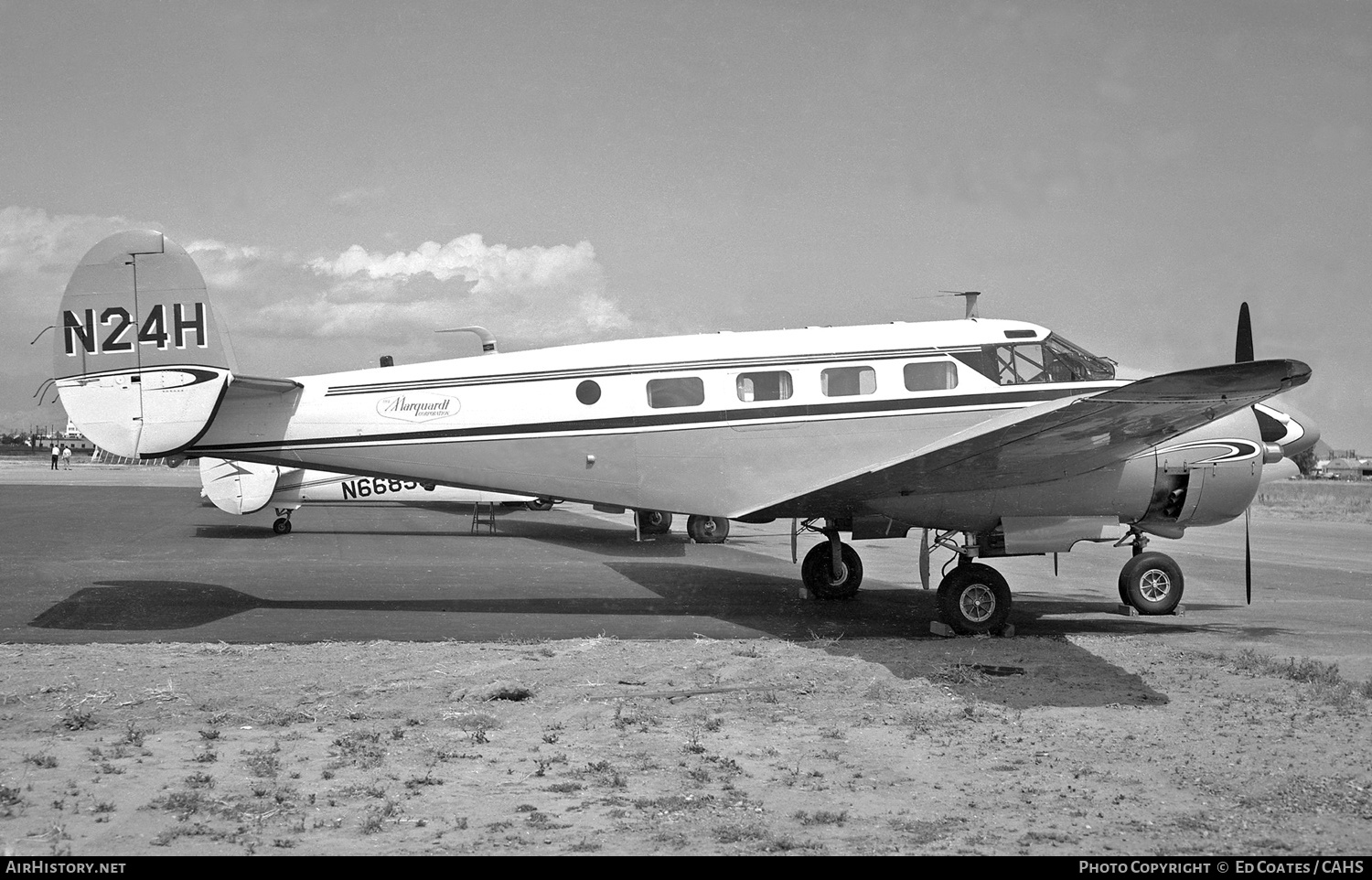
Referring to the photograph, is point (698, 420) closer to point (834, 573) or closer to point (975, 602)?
point (834, 573)

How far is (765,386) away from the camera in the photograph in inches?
510

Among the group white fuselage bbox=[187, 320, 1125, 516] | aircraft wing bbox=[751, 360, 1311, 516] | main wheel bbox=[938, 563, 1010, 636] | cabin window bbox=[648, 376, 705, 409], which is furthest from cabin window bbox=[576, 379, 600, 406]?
main wheel bbox=[938, 563, 1010, 636]

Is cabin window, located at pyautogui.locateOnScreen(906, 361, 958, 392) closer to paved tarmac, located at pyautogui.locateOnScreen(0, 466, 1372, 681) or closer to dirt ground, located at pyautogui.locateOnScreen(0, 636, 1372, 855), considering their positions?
paved tarmac, located at pyautogui.locateOnScreen(0, 466, 1372, 681)

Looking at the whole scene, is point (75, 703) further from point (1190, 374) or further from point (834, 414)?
point (1190, 374)

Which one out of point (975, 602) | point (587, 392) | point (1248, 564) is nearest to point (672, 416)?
point (587, 392)

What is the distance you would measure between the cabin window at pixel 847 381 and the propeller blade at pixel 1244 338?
608cm

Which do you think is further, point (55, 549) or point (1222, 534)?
point (1222, 534)

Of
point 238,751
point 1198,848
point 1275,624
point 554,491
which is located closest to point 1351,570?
point 1275,624

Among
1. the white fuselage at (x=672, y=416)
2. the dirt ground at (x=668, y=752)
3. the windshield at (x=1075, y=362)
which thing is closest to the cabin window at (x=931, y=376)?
the white fuselage at (x=672, y=416)

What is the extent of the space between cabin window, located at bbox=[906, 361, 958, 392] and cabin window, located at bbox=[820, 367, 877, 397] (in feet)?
1.44

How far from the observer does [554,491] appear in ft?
42.6

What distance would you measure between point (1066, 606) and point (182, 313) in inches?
480

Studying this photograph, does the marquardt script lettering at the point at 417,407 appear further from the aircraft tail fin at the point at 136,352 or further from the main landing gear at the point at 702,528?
the main landing gear at the point at 702,528

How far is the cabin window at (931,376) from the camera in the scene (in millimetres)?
12852
